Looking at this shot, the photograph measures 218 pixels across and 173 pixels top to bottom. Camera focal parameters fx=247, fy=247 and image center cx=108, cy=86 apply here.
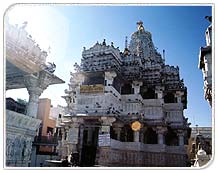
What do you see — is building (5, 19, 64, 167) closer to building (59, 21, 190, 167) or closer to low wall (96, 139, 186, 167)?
building (59, 21, 190, 167)

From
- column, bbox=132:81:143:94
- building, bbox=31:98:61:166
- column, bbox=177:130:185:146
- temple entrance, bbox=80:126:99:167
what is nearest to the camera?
temple entrance, bbox=80:126:99:167

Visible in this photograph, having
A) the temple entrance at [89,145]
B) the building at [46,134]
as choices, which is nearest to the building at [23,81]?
the building at [46,134]

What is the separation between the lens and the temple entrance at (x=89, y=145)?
9328 mm

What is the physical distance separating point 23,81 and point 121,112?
5435mm

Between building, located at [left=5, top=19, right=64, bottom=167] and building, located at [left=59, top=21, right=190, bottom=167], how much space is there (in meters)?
3.88

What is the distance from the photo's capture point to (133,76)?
10.8 metres

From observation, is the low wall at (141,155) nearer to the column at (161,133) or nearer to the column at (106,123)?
the column at (161,133)

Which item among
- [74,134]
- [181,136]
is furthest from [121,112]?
[181,136]

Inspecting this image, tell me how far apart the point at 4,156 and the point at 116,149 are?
18.6 feet

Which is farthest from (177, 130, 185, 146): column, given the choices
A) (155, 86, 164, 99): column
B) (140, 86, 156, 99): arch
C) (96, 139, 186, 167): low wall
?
(140, 86, 156, 99): arch

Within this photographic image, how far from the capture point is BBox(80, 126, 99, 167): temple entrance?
30.6 ft

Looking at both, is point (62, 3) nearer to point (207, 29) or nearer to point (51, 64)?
point (51, 64)

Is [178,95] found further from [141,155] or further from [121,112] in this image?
[141,155]

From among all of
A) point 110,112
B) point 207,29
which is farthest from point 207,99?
point 110,112
